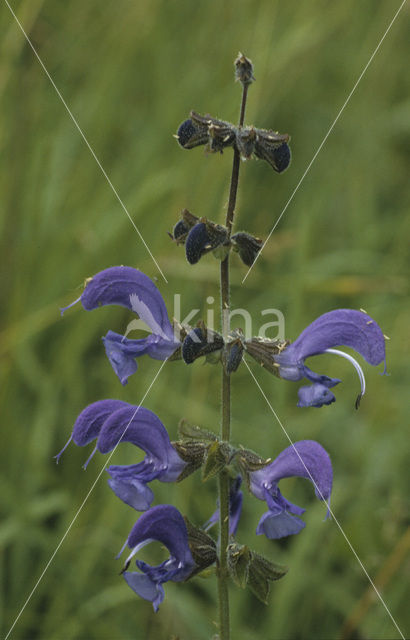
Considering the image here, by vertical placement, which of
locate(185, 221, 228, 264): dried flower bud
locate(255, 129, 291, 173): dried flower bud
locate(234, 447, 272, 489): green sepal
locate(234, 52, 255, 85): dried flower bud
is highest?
locate(234, 52, 255, 85): dried flower bud

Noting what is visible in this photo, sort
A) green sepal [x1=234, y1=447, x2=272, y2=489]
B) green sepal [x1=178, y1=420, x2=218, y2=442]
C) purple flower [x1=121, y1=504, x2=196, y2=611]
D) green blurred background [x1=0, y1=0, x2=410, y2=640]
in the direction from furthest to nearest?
green blurred background [x1=0, y1=0, x2=410, y2=640] < green sepal [x1=178, y1=420, x2=218, y2=442] < green sepal [x1=234, y1=447, x2=272, y2=489] < purple flower [x1=121, y1=504, x2=196, y2=611]

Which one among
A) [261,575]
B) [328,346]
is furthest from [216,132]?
[261,575]

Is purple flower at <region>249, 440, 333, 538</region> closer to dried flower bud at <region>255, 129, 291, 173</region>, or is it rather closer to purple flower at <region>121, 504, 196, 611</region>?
purple flower at <region>121, 504, 196, 611</region>

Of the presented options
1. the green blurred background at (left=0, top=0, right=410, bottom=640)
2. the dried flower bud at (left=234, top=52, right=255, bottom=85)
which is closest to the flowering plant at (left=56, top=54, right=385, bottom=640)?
the dried flower bud at (left=234, top=52, right=255, bottom=85)

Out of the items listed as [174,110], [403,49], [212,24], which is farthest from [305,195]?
[403,49]

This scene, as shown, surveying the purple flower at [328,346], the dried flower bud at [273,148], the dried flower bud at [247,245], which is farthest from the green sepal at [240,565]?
the dried flower bud at [273,148]

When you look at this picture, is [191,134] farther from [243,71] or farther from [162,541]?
[162,541]
